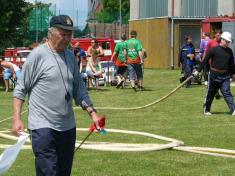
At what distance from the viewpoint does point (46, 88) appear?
20.2ft

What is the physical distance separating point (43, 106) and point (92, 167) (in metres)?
2.94

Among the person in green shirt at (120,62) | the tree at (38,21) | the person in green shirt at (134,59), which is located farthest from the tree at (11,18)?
the person in green shirt at (134,59)

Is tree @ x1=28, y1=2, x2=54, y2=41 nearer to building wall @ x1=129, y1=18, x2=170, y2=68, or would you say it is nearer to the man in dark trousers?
building wall @ x1=129, y1=18, x2=170, y2=68

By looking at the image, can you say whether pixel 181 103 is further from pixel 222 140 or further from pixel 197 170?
pixel 197 170

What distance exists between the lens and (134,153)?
10086 mm

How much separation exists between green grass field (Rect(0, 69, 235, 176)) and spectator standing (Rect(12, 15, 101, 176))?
2.40m

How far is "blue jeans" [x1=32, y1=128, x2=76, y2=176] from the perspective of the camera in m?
5.99

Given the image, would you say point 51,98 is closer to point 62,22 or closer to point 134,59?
point 62,22

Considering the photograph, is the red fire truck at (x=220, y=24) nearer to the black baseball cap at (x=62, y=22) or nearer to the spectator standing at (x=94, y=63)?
the spectator standing at (x=94, y=63)

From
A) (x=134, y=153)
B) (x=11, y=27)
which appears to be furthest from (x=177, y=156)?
(x=11, y=27)

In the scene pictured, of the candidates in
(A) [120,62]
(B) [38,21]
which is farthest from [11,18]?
(A) [120,62]

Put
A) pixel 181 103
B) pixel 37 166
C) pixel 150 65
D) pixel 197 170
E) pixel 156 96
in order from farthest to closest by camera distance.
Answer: pixel 150 65, pixel 156 96, pixel 181 103, pixel 197 170, pixel 37 166

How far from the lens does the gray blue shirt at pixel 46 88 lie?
613cm

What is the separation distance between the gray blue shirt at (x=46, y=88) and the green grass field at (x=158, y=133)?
8.09ft
